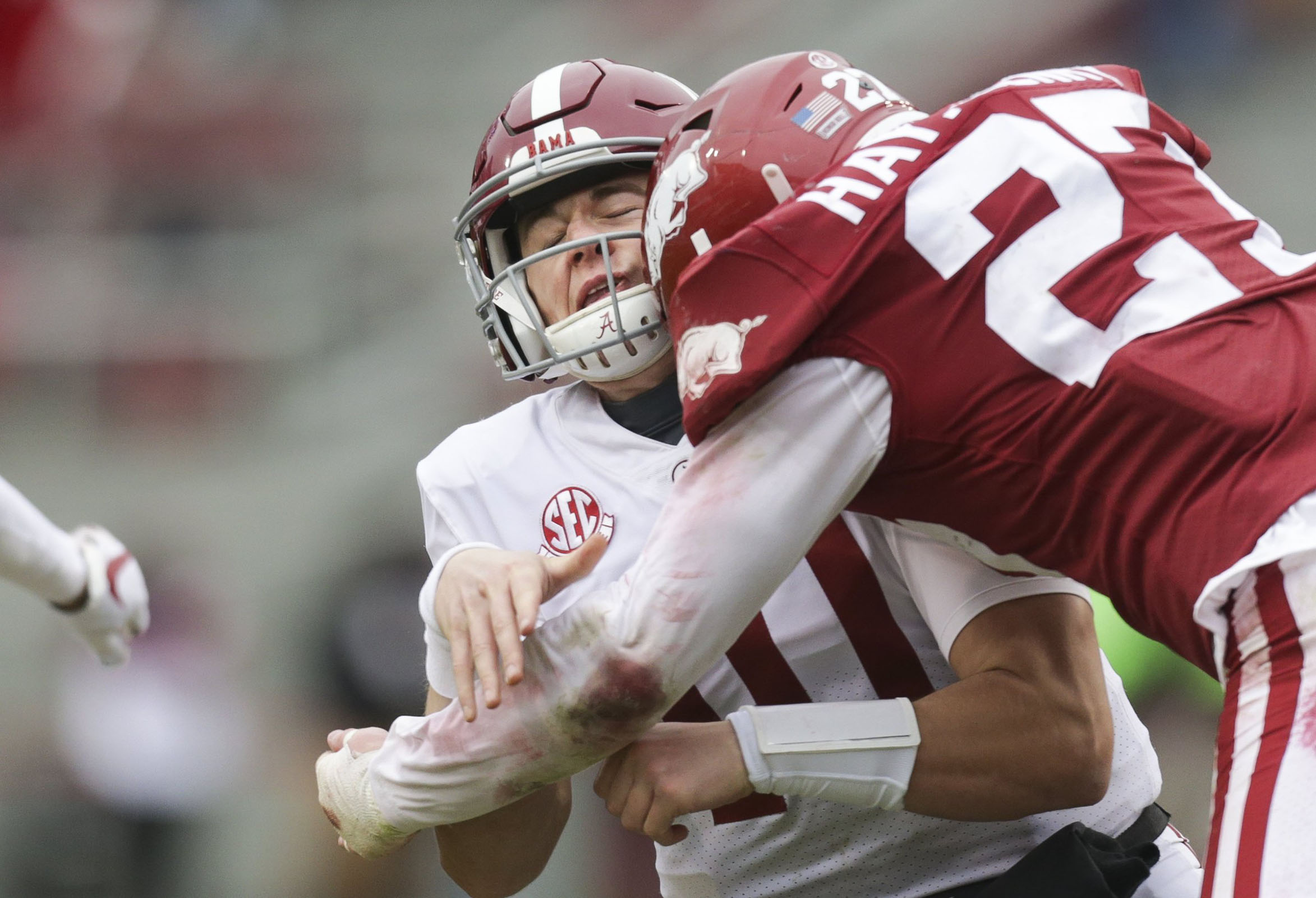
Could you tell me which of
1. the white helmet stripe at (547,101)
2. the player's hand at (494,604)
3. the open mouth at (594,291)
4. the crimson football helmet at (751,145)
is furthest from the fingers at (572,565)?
the white helmet stripe at (547,101)

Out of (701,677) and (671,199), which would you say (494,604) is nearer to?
(701,677)

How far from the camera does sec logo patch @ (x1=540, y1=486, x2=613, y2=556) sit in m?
→ 2.07

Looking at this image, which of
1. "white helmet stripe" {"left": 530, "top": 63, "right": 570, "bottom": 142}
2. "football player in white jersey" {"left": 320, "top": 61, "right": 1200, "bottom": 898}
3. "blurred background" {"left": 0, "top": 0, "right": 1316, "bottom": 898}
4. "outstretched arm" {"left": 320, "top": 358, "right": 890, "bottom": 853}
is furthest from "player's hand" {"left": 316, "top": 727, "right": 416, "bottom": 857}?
"blurred background" {"left": 0, "top": 0, "right": 1316, "bottom": 898}

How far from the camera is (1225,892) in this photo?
118cm

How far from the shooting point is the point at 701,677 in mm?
1796

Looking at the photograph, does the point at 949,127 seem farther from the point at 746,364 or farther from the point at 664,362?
the point at 664,362

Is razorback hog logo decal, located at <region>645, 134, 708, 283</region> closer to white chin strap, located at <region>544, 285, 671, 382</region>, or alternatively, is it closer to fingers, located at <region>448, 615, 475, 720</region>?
white chin strap, located at <region>544, 285, 671, 382</region>

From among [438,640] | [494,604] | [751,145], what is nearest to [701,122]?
[751,145]

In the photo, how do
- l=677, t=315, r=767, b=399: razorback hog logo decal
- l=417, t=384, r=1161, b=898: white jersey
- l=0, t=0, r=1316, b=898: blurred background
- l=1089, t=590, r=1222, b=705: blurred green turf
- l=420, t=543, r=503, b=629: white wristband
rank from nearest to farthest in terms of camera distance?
1. l=677, t=315, r=767, b=399: razorback hog logo decal
2. l=420, t=543, r=503, b=629: white wristband
3. l=417, t=384, r=1161, b=898: white jersey
4. l=1089, t=590, r=1222, b=705: blurred green turf
5. l=0, t=0, r=1316, b=898: blurred background

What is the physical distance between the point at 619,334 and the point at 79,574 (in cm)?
81

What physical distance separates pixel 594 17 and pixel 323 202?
1243 millimetres

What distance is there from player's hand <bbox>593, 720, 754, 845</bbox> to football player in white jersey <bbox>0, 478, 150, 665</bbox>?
0.57m

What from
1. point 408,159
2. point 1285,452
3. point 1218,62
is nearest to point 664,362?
point 1285,452

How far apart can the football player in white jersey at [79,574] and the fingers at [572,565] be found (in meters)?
0.46
